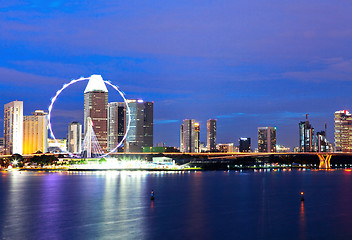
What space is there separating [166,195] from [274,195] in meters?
16.0

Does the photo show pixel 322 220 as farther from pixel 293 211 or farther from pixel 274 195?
pixel 274 195

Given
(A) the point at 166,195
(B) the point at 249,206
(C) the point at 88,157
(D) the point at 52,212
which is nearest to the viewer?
(D) the point at 52,212

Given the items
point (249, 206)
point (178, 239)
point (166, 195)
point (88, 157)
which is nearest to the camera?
point (178, 239)

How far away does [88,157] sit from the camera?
19900cm

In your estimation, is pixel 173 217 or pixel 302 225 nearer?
pixel 302 225

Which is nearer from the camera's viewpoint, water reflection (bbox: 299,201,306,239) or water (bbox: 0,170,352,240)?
water reflection (bbox: 299,201,306,239)

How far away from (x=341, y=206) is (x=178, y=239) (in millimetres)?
31108

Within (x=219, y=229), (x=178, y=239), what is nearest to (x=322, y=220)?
(x=219, y=229)

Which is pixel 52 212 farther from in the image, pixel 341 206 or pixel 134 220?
pixel 341 206

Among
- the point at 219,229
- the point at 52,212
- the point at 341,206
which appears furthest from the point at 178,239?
the point at 341,206

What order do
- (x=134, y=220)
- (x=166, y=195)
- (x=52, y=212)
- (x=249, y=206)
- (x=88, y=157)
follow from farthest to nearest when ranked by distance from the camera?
(x=88, y=157)
(x=166, y=195)
(x=249, y=206)
(x=52, y=212)
(x=134, y=220)

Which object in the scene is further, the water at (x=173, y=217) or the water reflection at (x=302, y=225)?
the water at (x=173, y=217)

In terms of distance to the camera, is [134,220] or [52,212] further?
[52,212]

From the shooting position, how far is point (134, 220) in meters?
47.4
